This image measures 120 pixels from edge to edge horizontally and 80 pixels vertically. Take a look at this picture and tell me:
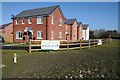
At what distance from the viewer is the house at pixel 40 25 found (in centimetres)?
4503

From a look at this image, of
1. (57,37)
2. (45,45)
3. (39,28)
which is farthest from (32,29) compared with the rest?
(45,45)

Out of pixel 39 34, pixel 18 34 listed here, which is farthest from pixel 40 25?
pixel 18 34

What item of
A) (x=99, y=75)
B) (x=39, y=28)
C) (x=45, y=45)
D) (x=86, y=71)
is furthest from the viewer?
(x=39, y=28)

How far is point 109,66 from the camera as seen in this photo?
1165cm

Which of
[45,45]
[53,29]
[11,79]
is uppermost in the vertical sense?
[53,29]

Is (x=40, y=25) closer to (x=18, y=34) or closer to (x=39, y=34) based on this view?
(x=39, y=34)

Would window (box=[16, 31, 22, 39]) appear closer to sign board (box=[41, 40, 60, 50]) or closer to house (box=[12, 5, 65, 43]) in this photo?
house (box=[12, 5, 65, 43])

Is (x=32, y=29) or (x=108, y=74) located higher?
(x=32, y=29)

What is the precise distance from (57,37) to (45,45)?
2509 cm

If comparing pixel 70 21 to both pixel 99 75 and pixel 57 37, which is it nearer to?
pixel 57 37

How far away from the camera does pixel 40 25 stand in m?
45.8

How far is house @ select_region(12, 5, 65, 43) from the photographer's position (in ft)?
148

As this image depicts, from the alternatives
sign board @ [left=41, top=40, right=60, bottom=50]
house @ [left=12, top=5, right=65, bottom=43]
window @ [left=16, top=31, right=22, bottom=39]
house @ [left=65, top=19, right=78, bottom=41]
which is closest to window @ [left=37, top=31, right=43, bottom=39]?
house @ [left=12, top=5, right=65, bottom=43]

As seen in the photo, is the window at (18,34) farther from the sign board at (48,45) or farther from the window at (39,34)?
the sign board at (48,45)
